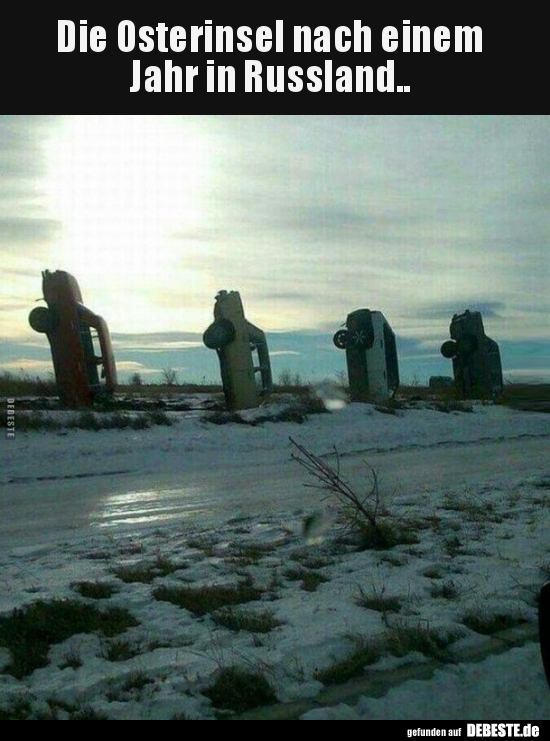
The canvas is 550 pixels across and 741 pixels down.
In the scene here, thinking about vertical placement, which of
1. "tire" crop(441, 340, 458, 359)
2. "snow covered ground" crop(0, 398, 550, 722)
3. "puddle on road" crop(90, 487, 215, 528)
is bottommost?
"puddle on road" crop(90, 487, 215, 528)

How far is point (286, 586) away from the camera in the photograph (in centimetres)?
610

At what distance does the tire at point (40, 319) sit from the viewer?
21031mm

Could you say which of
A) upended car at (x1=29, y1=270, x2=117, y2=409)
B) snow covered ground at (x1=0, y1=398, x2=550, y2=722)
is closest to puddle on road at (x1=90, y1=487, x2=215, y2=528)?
snow covered ground at (x1=0, y1=398, x2=550, y2=722)

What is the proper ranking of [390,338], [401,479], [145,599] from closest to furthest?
[145,599] < [401,479] < [390,338]

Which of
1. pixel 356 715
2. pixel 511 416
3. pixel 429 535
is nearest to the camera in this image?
pixel 356 715

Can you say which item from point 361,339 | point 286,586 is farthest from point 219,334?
point 286,586

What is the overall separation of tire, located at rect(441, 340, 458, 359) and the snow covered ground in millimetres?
19799

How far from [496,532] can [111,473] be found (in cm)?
806

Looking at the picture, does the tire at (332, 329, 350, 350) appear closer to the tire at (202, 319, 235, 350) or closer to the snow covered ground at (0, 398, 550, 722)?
the tire at (202, 319, 235, 350)

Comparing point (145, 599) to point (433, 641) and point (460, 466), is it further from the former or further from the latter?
point (460, 466)

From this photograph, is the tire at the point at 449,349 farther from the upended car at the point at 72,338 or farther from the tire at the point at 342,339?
the upended car at the point at 72,338

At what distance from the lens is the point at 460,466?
14.4 meters

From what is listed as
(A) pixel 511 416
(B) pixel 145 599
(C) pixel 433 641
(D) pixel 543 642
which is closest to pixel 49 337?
(A) pixel 511 416

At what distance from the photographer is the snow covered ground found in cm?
407
